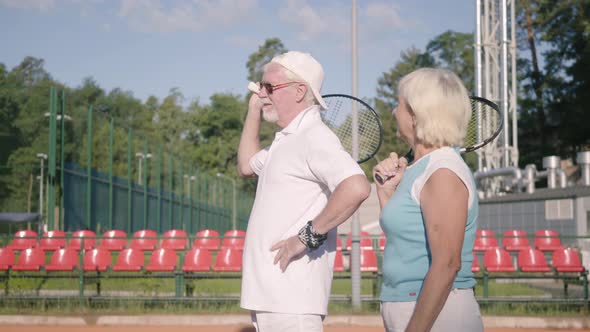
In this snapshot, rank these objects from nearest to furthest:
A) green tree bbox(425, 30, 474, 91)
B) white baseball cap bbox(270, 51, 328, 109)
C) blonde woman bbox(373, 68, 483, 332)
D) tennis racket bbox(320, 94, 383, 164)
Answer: blonde woman bbox(373, 68, 483, 332), white baseball cap bbox(270, 51, 328, 109), tennis racket bbox(320, 94, 383, 164), green tree bbox(425, 30, 474, 91)

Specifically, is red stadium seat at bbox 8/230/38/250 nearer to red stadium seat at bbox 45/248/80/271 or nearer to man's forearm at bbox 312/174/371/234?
red stadium seat at bbox 45/248/80/271

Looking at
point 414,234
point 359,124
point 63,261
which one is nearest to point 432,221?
point 414,234

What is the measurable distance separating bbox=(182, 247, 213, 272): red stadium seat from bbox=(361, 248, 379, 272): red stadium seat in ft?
8.29

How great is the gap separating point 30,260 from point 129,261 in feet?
5.86

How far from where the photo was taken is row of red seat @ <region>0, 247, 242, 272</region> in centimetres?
1250

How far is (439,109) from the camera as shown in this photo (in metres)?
2.54

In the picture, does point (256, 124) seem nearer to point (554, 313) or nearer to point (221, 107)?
point (554, 313)

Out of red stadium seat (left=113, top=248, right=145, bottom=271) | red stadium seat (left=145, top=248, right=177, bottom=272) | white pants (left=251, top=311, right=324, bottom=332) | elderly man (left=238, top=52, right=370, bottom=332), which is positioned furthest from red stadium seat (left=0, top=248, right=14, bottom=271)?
white pants (left=251, top=311, right=324, bottom=332)

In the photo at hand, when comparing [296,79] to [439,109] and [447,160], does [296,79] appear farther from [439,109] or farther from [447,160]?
[447,160]

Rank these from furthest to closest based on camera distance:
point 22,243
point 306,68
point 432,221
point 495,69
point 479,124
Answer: point 495,69 → point 22,243 → point 479,124 → point 306,68 → point 432,221

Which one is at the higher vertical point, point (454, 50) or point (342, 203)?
point (454, 50)

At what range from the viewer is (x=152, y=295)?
12.3 metres

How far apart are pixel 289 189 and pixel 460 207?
0.91 metres

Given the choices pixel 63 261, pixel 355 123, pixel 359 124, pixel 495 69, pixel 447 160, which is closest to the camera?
pixel 447 160
